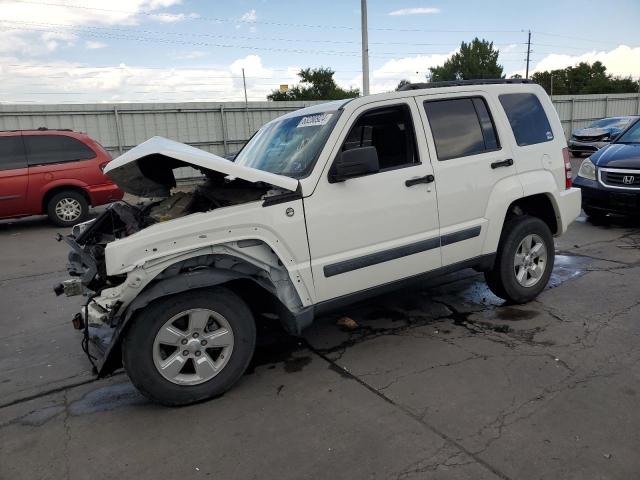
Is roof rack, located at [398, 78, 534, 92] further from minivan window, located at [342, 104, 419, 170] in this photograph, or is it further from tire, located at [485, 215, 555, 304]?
tire, located at [485, 215, 555, 304]

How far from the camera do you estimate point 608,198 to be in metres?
7.62

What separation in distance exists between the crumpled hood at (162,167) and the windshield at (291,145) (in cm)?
33

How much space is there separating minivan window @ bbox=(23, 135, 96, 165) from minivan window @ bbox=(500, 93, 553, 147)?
8.55 m

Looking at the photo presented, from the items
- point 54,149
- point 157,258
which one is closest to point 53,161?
point 54,149

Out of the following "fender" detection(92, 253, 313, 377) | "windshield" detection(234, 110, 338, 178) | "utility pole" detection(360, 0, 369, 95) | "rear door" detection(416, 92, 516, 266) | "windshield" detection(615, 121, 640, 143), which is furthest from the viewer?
"utility pole" detection(360, 0, 369, 95)

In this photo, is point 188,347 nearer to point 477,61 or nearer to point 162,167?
point 162,167

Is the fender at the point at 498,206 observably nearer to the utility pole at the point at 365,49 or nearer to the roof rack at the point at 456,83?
the roof rack at the point at 456,83

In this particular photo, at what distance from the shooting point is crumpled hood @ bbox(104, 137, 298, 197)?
3170 millimetres

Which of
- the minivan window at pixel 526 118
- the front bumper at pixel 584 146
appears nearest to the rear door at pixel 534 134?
the minivan window at pixel 526 118

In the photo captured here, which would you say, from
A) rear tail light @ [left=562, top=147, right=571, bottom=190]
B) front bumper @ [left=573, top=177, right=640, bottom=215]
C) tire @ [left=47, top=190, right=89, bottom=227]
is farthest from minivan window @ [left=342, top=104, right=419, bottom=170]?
tire @ [left=47, top=190, right=89, bottom=227]

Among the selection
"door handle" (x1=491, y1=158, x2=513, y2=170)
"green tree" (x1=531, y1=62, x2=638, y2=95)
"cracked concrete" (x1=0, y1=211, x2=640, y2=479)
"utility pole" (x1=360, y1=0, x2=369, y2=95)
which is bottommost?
"cracked concrete" (x1=0, y1=211, x2=640, y2=479)

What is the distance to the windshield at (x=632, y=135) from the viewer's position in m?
8.15

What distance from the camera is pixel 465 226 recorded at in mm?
4262

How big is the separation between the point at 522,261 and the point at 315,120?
2360 millimetres
